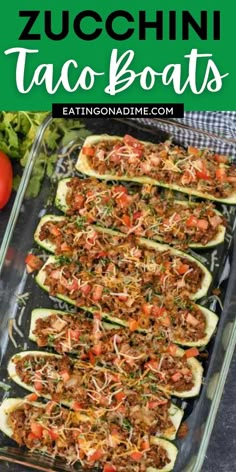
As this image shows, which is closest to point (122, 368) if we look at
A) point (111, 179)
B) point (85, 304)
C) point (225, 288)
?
point (85, 304)

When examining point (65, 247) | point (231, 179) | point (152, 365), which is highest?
point (231, 179)

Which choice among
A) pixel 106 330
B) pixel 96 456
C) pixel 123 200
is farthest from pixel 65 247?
pixel 96 456

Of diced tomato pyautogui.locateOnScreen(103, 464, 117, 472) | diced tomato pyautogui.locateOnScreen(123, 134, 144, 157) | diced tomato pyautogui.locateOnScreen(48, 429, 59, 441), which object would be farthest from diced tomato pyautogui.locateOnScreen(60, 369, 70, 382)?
diced tomato pyautogui.locateOnScreen(123, 134, 144, 157)

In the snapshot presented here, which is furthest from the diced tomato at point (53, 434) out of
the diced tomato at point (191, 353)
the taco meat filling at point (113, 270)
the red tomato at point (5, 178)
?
the red tomato at point (5, 178)

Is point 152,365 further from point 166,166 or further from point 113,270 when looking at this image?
point 166,166

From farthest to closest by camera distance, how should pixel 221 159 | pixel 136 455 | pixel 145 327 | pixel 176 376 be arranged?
pixel 221 159
pixel 145 327
pixel 176 376
pixel 136 455
